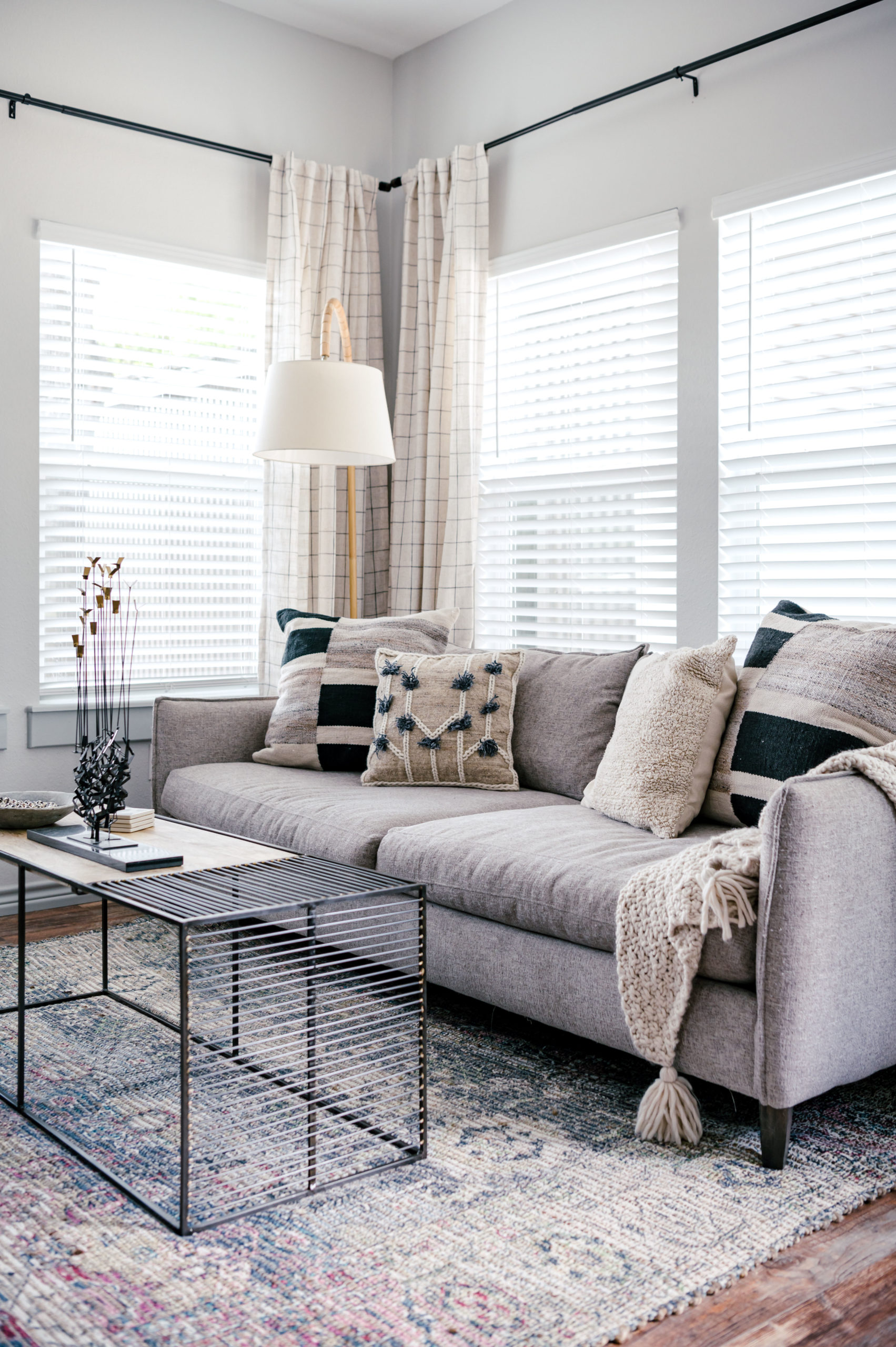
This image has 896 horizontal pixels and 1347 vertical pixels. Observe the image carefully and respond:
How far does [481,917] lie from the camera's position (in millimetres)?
2488

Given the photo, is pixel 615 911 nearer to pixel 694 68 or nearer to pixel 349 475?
pixel 349 475

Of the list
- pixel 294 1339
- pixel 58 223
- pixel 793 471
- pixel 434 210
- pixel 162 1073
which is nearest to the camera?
pixel 294 1339

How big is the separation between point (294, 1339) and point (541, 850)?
1.12 m

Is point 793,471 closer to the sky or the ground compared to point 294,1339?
closer to the sky

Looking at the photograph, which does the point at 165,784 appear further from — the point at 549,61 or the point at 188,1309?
the point at 549,61

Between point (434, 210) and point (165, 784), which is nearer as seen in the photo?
point (165, 784)

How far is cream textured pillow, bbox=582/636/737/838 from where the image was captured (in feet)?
8.63

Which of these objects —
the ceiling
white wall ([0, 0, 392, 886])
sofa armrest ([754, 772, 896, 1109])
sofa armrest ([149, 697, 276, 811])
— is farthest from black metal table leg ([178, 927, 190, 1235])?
the ceiling

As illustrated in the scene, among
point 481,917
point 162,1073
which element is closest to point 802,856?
point 481,917

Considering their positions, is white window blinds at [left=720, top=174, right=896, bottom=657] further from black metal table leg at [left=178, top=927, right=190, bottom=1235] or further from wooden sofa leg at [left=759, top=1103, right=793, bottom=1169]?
black metal table leg at [left=178, top=927, right=190, bottom=1235]

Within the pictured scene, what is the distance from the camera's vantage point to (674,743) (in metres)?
2.65

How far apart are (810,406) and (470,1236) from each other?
2295 millimetres

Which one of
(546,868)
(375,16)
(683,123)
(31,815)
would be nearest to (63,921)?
(31,815)

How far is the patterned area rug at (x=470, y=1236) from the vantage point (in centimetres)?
153
